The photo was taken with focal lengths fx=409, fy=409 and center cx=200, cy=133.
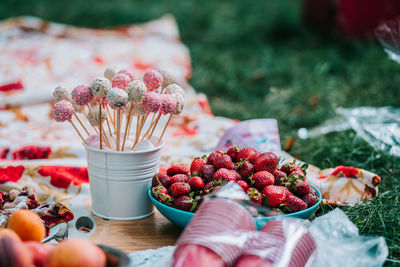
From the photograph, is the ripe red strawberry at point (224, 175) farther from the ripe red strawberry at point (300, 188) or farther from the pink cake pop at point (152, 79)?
the pink cake pop at point (152, 79)

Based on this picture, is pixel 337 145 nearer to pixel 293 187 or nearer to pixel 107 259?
pixel 293 187

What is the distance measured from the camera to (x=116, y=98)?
1146mm

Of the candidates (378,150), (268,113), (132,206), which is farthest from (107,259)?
(268,113)

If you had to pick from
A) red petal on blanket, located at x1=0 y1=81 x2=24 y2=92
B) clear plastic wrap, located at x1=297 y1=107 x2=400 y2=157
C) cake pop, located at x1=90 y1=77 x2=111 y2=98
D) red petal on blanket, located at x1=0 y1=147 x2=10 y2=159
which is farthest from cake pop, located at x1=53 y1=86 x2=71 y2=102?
red petal on blanket, located at x1=0 y1=81 x2=24 y2=92

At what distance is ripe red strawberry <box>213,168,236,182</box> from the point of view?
1.19m

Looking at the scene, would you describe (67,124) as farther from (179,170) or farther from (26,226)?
(26,226)

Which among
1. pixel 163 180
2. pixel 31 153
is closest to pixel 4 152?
pixel 31 153

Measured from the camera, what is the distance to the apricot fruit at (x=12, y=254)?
791mm

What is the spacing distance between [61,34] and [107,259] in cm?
331

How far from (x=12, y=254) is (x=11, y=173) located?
2.84ft

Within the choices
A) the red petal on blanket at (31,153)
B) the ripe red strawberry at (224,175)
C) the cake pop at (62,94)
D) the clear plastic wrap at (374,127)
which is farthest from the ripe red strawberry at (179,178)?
the clear plastic wrap at (374,127)

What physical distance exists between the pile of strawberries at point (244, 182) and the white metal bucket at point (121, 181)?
2.2 inches

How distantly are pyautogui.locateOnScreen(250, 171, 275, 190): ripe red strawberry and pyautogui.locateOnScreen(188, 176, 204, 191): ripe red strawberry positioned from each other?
151 millimetres

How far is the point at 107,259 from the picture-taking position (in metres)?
0.90
